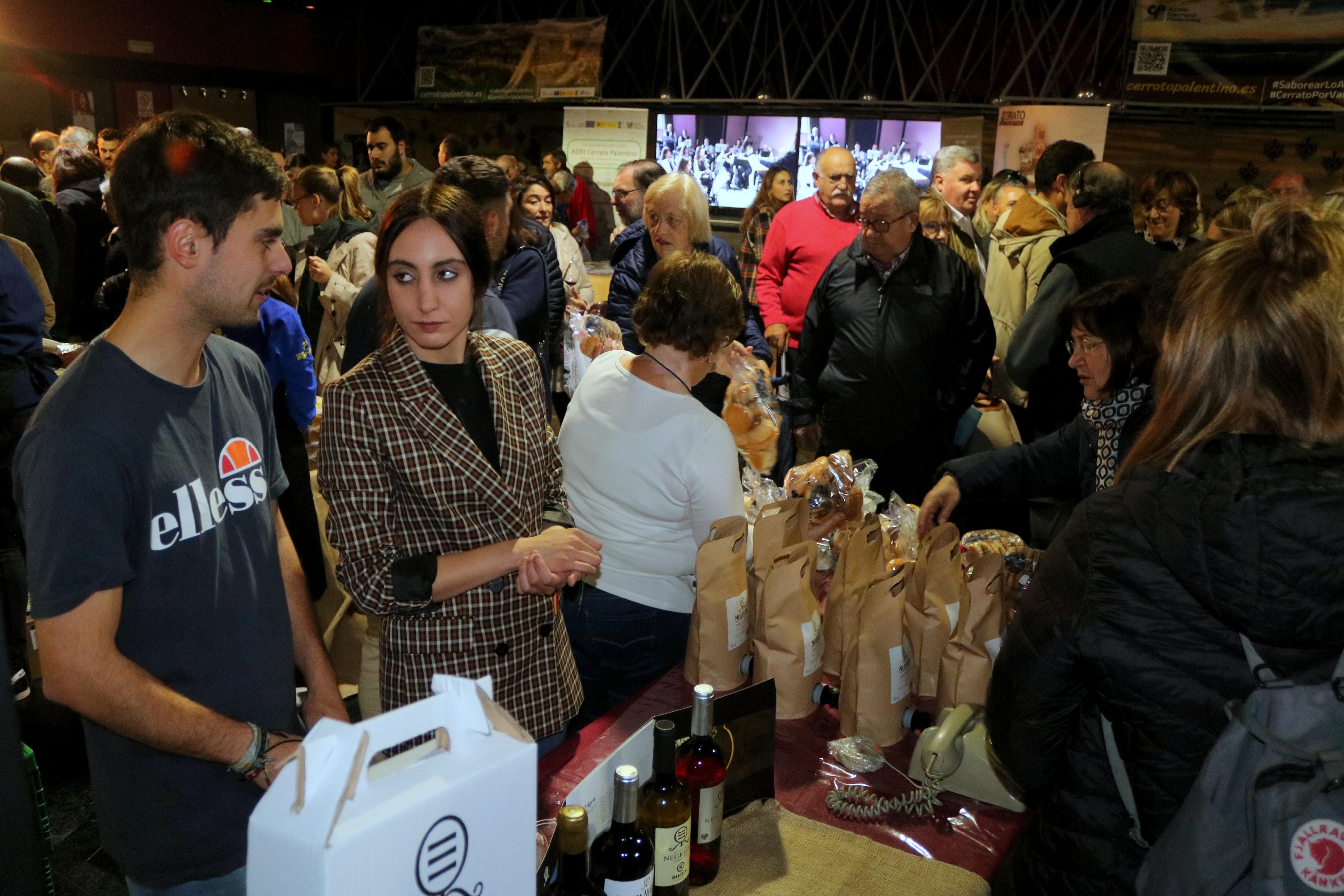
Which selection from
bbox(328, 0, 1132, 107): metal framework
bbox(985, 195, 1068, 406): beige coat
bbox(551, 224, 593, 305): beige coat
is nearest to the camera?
bbox(985, 195, 1068, 406): beige coat

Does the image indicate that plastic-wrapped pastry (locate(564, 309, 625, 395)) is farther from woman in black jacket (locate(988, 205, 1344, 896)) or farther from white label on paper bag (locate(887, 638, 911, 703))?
woman in black jacket (locate(988, 205, 1344, 896))

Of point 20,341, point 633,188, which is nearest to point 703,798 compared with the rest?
point 20,341

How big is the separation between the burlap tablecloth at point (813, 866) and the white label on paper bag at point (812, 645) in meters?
0.33

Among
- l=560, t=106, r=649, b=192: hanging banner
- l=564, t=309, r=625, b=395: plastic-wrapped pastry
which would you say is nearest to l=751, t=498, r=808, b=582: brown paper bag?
l=564, t=309, r=625, b=395: plastic-wrapped pastry

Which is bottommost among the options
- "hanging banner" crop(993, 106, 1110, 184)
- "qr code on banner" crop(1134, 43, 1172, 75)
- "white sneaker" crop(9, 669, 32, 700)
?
"white sneaker" crop(9, 669, 32, 700)

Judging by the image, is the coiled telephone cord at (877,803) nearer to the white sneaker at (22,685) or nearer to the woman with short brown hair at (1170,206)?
the white sneaker at (22,685)

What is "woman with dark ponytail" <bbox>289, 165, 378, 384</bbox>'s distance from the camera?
4355 mm

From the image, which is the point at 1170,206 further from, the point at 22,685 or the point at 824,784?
the point at 22,685

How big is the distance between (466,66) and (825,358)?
30.3ft

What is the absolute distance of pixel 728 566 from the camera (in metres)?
1.81

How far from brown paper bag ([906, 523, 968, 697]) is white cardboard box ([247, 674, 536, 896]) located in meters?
1.12

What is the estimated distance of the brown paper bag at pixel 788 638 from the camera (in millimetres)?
1758

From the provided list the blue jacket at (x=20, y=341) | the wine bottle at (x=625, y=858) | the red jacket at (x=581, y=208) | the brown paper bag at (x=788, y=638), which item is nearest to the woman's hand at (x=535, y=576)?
the brown paper bag at (x=788, y=638)

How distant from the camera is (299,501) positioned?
136 inches
